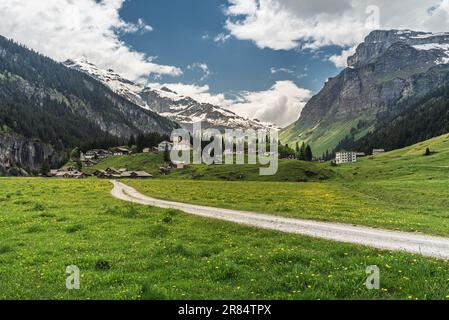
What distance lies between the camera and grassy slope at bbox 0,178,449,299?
1247cm

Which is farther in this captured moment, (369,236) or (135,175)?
(135,175)

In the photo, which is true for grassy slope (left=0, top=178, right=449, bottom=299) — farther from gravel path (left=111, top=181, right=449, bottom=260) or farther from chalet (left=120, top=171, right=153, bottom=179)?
chalet (left=120, top=171, right=153, bottom=179)

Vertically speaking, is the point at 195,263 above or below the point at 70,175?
above

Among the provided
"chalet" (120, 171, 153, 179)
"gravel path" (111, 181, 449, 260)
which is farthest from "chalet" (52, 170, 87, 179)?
"gravel path" (111, 181, 449, 260)

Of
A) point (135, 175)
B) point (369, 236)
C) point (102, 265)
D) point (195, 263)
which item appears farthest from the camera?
point (135, 175)

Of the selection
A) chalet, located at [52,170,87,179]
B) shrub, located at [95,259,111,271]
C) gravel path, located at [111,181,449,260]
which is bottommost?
chalet, located at [52,170,87,179]

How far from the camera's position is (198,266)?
51.9 ft

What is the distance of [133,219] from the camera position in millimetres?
31203

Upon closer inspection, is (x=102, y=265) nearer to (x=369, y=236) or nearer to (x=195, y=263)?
(x=195, y=263)

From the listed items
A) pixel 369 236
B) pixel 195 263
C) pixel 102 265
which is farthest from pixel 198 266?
pixel 369 236

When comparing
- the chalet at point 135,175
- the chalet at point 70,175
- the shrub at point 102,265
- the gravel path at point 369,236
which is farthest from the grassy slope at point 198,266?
the chalet at point 70,175

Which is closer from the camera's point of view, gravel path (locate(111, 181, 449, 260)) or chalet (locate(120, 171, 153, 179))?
gravel path (locate(111, 181, 449, 260))

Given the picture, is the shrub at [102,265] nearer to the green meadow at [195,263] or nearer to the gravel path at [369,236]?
the green meadow at [195,263]

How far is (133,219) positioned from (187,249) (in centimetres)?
1384
